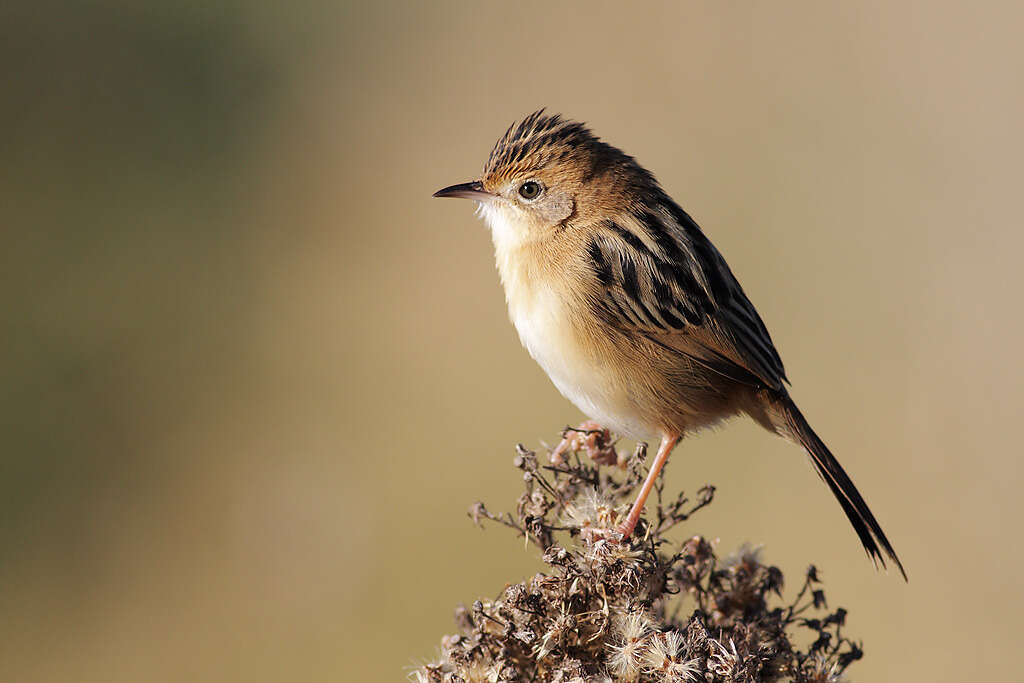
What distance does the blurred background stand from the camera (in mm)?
6969

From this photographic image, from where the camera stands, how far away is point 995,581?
713 cm

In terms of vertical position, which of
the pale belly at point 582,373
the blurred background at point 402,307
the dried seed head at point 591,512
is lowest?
the dried seed head at point 591,512

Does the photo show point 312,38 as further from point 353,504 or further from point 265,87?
point 353,504

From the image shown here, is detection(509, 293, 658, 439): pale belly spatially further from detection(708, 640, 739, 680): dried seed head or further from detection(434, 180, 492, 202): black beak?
detection(708, 640, 739, 680): dried seed head

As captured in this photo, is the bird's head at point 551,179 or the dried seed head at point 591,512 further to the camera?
the bird's head at point 551,179

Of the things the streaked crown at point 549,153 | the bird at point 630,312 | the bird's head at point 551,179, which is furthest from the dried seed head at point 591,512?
the streaked crown at point 549,153

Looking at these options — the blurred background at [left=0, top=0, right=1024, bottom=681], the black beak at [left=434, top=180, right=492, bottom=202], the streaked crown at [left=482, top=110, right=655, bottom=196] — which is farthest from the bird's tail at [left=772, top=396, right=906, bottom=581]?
the blurred background at [left=0, top=0, right=1024, bottom=681]

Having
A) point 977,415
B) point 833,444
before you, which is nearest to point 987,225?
point 977,415

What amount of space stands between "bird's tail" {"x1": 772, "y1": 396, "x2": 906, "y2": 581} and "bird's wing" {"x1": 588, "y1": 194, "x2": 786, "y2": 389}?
4.8 inches

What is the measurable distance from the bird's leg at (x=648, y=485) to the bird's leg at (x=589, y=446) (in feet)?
0.43

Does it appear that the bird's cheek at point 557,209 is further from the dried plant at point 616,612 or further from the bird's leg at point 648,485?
the dried plant at point 616,612

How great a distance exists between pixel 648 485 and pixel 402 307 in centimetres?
607

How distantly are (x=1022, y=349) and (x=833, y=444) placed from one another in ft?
6.79

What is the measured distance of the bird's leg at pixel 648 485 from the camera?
8.38ft
